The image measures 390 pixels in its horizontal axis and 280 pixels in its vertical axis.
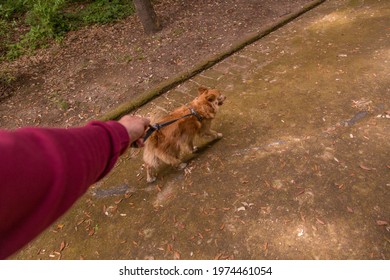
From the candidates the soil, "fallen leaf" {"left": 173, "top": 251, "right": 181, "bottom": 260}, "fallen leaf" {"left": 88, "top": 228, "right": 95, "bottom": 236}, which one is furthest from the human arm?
the soil

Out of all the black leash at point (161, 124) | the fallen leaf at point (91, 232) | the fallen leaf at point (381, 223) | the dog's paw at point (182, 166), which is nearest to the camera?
the fallen leaf at point (381, 223)

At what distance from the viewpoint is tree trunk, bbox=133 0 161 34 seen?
25.0ft

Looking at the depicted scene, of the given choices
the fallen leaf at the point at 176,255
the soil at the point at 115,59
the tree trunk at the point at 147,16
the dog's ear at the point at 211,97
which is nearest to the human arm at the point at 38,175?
the fallen leaf at the point at 176,255

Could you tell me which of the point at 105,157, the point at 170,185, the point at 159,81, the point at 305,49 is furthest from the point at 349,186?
the point at 159,81

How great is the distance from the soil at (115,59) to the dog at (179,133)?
250cm

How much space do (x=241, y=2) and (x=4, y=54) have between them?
7926mm

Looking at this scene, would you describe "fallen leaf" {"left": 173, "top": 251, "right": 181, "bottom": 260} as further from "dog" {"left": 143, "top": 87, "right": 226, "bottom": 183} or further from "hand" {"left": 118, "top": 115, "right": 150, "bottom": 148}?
"hand" {"left": 118, "top": 115, "right": 150, "bottom": 148}

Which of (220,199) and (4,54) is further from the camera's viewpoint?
(4,54)

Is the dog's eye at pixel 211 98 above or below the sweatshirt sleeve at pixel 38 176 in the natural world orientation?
below

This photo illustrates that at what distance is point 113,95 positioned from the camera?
20.6 ft

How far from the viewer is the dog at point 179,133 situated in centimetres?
Result: 380

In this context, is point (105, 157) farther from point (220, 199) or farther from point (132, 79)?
point (132, 79)

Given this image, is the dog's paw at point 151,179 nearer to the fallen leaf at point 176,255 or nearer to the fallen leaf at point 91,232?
the fallen leaf at point 91,232

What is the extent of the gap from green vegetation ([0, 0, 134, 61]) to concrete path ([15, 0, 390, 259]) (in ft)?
17.9
